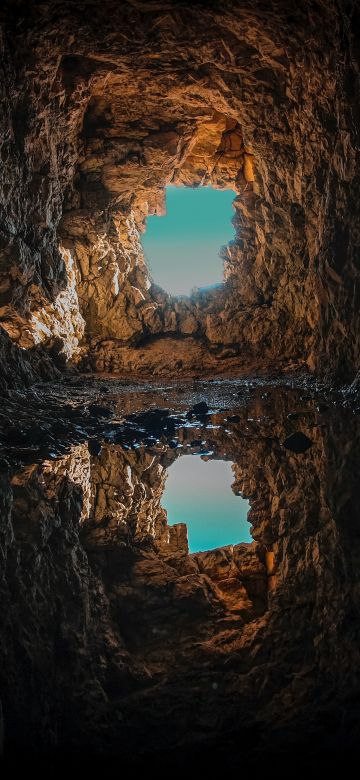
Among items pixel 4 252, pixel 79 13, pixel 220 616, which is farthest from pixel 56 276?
pixel 220 616

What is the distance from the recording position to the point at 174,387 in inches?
436

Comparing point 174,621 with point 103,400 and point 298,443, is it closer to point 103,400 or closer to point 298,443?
point 298,443

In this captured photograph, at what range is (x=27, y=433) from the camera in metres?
5.68

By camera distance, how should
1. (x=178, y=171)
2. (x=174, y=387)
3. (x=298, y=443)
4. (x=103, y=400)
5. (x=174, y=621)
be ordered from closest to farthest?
(x=174, y=621) → (x=298, y=443) → (x=103, y=400) → (x=174, y=387) → (x=178, y=171)

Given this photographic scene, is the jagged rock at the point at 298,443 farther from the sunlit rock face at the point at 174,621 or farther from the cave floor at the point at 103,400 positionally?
the cave floor at the point at 103,400

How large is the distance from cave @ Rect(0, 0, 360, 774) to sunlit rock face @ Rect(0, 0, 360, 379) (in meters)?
0.05

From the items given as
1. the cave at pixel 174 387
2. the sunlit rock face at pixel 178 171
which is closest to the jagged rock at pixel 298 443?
the cave at pixel 174 387

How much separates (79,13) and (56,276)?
466 centimetres

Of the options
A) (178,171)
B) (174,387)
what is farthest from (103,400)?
(178,171)

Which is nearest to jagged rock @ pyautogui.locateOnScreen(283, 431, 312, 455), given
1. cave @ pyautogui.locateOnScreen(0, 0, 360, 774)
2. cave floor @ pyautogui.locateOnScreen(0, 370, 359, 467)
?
cave @ pyautogui.locateOnScreen(0, 0, 360, 774)

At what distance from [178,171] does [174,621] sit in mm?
12396

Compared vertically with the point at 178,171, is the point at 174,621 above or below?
below

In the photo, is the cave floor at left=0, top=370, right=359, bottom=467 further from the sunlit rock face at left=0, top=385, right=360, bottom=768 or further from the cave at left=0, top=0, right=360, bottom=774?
the sunlit rock face at left=0, top=385, right=360, bottom=768

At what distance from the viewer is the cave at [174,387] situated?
148 cm
